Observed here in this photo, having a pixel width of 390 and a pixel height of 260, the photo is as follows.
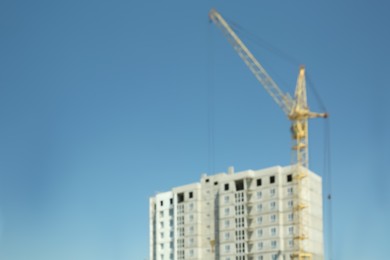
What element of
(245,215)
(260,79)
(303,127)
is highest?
(260,79)

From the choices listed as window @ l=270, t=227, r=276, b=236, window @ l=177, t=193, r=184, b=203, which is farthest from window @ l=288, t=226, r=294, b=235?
window @ l=177, t=193, r=184, b=203

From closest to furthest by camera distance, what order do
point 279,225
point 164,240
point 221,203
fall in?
point 279,225 → point 221,203 → point 164,240

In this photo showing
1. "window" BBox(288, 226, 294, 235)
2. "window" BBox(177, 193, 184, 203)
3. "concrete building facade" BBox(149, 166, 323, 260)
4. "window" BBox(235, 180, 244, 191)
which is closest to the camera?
"window" BBox(288, 226, 294, 235)

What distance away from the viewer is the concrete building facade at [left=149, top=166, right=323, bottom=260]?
529 feet

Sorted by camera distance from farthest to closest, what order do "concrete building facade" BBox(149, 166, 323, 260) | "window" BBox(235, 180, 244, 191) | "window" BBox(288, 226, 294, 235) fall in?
"window" BBox(235, 180, 244, 191), "concrete building facade" BBox(149, 166, 323, 260), "window" BBox(288, 226, 294, 235)

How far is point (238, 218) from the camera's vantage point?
16900 centimetres

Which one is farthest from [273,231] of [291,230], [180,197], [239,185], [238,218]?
[180,197]

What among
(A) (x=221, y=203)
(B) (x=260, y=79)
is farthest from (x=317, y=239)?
(B) (x=260, y=79)

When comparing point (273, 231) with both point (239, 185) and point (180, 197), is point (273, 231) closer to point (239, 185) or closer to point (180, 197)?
point (239, 185)

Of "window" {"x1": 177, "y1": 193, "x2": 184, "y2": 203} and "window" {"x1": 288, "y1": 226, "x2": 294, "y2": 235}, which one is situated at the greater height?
"window" {"x1": 177, "y1": 193, "x2": 184, "y2": 203}

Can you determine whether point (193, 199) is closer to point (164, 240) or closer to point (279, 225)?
point (164, 240)

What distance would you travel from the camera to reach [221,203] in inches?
6845

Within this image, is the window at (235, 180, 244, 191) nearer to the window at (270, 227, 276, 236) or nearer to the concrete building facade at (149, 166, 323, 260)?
the concrete building facade at (149, 166, 323, 260)

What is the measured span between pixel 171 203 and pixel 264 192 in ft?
126
